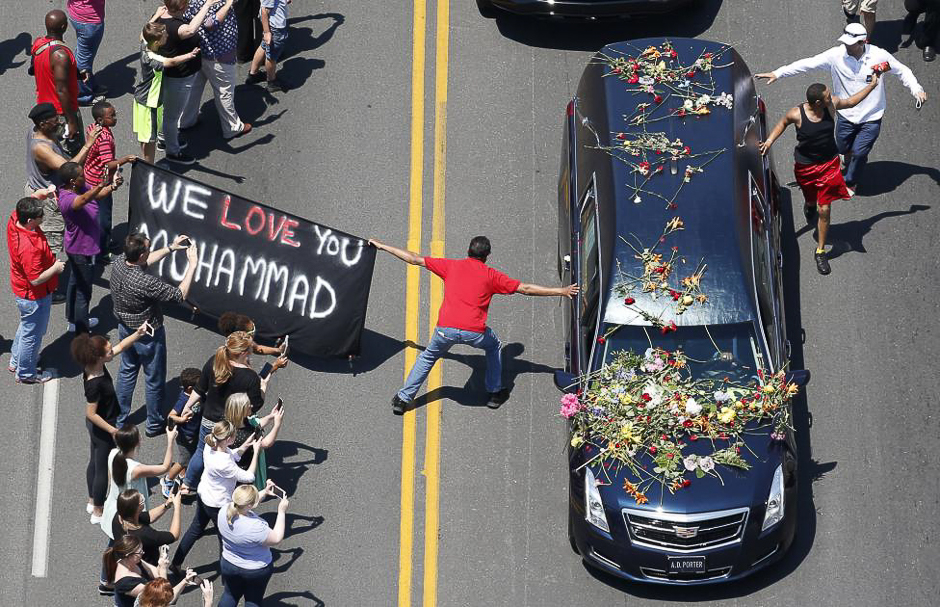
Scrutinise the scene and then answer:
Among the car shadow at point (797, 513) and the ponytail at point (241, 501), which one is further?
the car shadow at point (797, 513)

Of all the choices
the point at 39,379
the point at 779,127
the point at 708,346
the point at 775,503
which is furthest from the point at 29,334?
the point at 779,127

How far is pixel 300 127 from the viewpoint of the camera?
17.9 meters

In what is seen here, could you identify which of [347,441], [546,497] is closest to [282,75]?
[347,441]

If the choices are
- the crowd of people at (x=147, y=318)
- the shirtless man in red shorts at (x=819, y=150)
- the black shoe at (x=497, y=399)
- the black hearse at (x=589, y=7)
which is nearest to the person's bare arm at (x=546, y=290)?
the black shoe at (x=497, y=399)

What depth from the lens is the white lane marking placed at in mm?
A: 14945

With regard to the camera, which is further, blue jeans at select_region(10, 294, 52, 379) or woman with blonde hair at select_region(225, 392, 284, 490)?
blue jeans at select_region(10, 294, 52, 379)

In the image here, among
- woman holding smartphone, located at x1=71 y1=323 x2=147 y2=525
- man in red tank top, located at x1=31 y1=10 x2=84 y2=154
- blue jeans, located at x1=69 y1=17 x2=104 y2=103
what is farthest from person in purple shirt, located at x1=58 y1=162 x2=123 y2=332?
blue jeans, located at x1=69 y1=17 x2=104 y2=103

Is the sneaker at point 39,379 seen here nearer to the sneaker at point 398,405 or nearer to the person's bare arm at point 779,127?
the sneaker at point 398,405

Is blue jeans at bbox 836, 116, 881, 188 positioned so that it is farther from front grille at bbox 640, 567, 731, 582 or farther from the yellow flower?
front grille at bbox 640, 567, 731, 582

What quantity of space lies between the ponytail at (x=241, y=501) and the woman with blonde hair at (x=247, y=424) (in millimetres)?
927

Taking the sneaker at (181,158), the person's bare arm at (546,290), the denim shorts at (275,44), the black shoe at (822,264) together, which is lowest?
the sneaker at (181,158)

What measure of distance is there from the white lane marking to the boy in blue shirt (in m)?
1.14

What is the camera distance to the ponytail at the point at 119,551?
12.7 meters

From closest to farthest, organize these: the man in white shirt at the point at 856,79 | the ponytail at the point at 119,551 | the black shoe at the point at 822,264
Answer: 1. the ponytail at the point at 119,551
2. the man in white shirt at the point at 856,79
3. the black shoe at the point at 822,264
